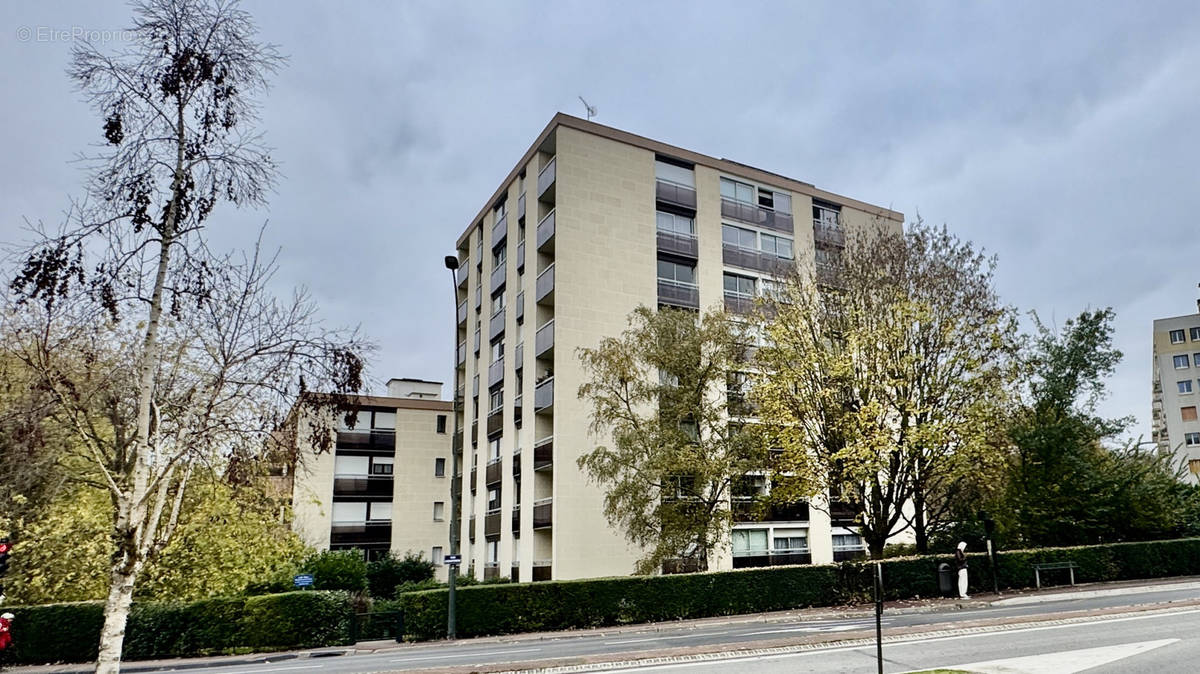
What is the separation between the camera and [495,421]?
42.1 meters

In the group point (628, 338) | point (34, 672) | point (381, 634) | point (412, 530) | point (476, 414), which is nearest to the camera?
point (34, 672)

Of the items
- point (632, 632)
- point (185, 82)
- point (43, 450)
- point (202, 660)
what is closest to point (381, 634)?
point (202, 660)

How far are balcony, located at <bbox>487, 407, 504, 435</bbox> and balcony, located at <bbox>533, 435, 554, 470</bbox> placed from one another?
195 inches

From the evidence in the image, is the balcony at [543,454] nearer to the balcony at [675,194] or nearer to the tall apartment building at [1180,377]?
the balcony at [675,194]

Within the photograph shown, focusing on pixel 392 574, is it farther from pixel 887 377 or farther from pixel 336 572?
pixel 887 377

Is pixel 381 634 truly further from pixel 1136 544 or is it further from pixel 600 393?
pixel 1136 544

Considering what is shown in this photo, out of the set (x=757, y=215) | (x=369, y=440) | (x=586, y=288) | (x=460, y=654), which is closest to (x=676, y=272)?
(x=586, y=288)

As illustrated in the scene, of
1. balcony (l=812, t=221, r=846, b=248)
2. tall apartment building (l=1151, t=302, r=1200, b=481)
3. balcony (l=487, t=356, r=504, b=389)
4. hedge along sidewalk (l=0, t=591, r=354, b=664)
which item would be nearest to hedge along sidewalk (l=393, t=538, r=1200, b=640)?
hedge along sidewalk (l=0, t=591, r=354, b=664)

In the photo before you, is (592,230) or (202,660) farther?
(592,230)

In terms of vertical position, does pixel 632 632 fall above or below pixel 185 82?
below

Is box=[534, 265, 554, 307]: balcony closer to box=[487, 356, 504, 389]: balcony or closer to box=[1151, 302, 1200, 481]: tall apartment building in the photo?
box=[487, 356, 504, 389]: balcony

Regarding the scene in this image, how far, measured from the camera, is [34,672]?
21.3 metres

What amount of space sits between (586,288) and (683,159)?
30.2 ft

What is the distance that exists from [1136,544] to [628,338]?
Result: 2053cm
